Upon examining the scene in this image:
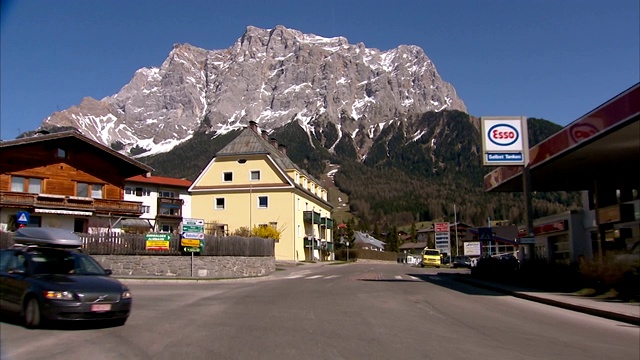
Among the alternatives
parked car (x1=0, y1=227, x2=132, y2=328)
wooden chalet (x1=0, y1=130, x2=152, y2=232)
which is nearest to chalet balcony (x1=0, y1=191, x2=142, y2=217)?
wooden chalet (x1=0, y1=130, x2=152, y2=232)

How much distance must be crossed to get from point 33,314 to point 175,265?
19940 mm

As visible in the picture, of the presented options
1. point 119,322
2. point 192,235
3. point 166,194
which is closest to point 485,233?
point 192,235

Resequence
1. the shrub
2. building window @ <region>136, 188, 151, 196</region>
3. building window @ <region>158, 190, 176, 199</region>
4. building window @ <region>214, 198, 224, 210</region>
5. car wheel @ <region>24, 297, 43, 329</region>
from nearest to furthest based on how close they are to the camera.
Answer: car wheel @ <region>24, 297, 43, 329</region> < the shrub < building window @ <region>214, 198, 224, 210</region> < building window @ <region>136, 188, 151, 196</region> < building window @ <region>158, 190, 176, 199</region>

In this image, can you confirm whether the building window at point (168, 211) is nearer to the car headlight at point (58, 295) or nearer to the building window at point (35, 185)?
the building window at point (35, 185)

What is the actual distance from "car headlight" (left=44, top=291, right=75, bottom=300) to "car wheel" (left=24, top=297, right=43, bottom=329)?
0.32 metres

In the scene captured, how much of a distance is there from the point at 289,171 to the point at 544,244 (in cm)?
2865

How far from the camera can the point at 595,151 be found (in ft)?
84.5

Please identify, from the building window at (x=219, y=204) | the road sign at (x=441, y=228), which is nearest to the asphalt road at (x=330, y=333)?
the building window at (x=219, y=204)

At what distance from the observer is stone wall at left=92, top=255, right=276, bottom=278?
97.3 ft

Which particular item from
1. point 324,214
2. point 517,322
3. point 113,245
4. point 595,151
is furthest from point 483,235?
point 324,214

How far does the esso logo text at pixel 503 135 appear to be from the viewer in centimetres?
2877

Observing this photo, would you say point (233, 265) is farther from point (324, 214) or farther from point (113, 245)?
point (324, 214)

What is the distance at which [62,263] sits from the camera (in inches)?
490

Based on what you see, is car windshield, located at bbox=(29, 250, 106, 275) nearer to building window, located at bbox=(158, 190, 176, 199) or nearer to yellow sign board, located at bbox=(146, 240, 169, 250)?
yellow sign board, located at bbox=(146, 240, 169, 250)
